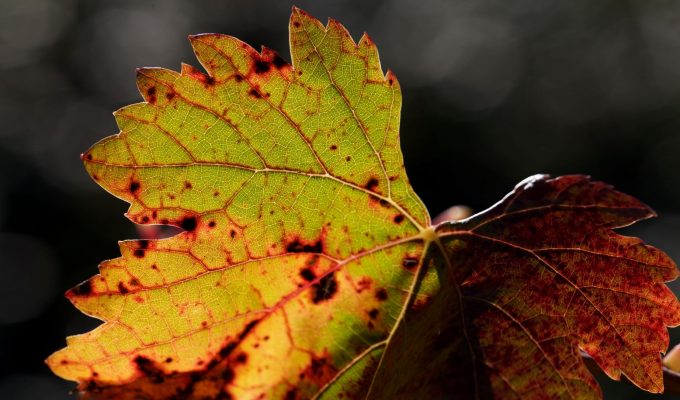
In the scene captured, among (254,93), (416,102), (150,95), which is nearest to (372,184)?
(254,93)

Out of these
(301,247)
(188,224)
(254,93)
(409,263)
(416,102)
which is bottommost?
(416,102)

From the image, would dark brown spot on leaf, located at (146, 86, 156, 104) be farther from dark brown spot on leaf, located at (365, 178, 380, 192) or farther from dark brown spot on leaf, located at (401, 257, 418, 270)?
dark brown spot on leaf, located at (401, 257, 418, 270)

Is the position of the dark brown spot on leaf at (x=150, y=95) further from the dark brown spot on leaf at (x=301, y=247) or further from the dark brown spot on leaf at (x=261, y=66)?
the dark brown spot on leaf at (x=301, y=247)

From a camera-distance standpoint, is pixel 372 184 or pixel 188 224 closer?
pixel 188 224

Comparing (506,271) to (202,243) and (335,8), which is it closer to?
(202,243)

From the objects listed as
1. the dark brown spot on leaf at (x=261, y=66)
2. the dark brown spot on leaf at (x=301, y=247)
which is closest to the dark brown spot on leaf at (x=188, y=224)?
the dark brown spot on leaf at (x=301, y=247)

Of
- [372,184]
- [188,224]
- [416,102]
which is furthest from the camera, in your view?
[416,102]

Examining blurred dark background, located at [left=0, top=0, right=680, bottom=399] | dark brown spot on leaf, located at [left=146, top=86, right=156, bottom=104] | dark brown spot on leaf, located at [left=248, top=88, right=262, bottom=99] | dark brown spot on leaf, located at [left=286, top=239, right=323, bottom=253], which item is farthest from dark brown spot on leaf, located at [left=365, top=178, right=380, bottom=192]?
blurred dark background, located at [left=0, top=0, right=680, bottom=399]

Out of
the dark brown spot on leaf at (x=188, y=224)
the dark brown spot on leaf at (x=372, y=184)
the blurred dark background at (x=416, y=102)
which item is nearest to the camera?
the dark brown spot on leaf at (x=188, y=224)

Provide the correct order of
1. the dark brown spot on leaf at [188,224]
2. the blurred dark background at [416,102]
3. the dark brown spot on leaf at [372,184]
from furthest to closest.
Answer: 1. the blurred dark background at [416,102]
2. the dark brown spot on leaf at [372,184]
3. the dark brown spot on leaf at [188,224]

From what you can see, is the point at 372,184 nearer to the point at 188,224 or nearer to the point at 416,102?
the point at 188,224

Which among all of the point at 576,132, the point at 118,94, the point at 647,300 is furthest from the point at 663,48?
the point at 647,300
